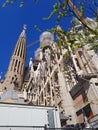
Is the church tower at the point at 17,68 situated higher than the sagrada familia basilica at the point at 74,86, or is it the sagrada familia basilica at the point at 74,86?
the church tower at the point at 17,68

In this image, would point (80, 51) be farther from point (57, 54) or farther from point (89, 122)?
point (89, 122)

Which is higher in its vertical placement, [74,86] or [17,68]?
[17,68]

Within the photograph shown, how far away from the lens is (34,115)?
1405 cm

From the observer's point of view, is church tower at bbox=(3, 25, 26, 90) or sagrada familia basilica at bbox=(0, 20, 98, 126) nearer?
sagrada familia basilica at bbox=(0, 20, 98, 126)

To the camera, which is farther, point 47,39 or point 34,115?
point 47,39

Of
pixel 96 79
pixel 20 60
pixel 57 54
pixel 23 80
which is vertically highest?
pixel 20 60

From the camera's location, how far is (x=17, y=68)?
62688 mm

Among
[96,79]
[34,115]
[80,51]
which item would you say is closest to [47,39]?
[80,51]

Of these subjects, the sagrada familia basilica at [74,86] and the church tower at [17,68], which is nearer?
the sagrada familia basilica at [74,86]

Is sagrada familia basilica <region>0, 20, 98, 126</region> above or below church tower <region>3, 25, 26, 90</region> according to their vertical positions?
below

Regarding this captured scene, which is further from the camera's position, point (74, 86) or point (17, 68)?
point (17, 68)

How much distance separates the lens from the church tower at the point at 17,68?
5782 centimetres

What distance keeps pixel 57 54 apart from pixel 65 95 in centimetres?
979

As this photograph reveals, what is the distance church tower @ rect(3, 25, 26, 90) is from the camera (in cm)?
5782
